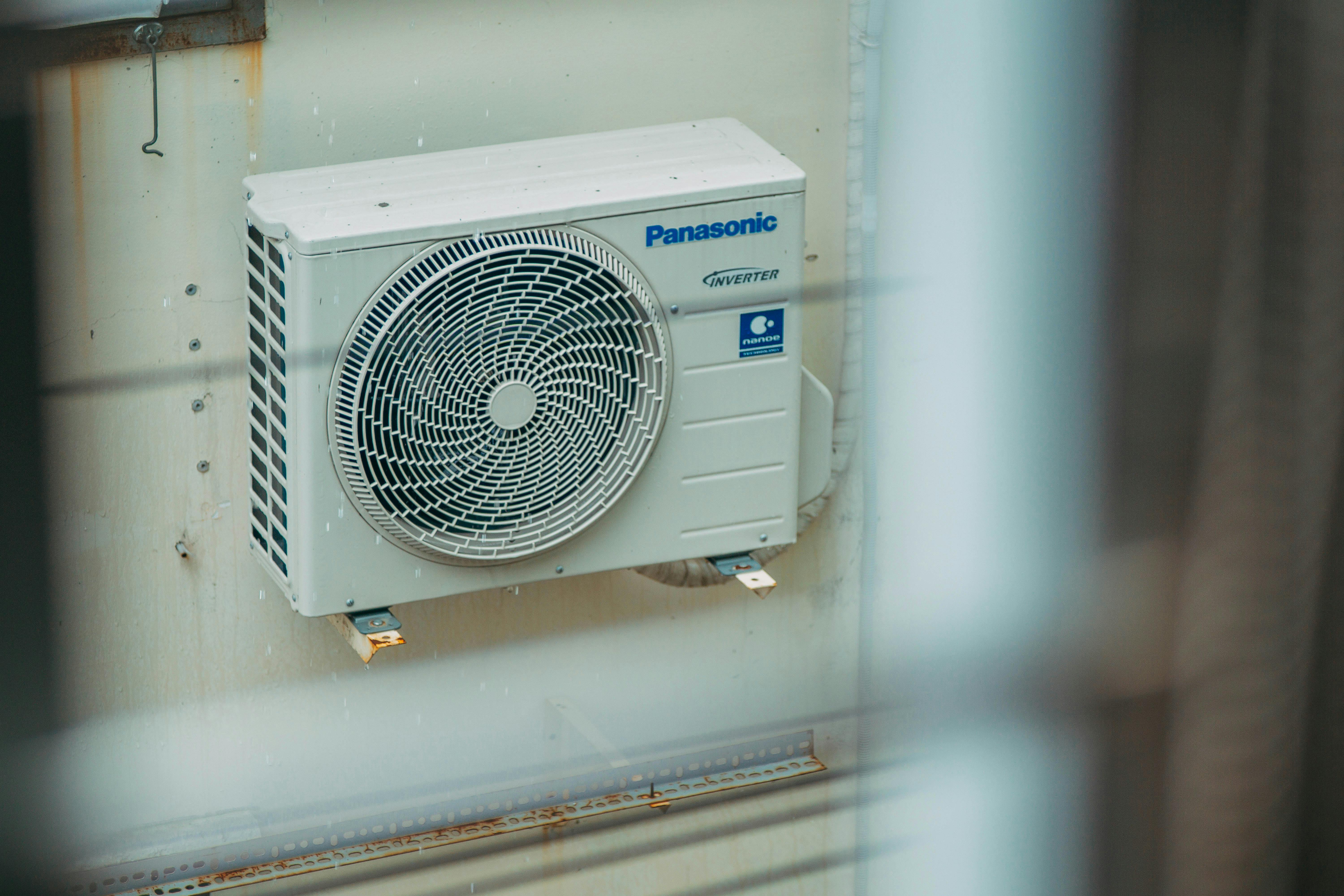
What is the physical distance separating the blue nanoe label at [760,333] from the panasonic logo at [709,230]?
0.34ft

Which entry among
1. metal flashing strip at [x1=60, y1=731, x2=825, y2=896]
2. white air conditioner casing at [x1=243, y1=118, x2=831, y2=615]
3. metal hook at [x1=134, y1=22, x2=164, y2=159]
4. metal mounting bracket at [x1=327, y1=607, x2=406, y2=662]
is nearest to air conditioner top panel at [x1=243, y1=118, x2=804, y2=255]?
white air conditioner casing at [x1=243, y1=118, x2=831, y2=615]

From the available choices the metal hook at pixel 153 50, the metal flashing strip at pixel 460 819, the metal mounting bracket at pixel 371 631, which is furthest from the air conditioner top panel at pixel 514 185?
the metal flashing strip at pixel 460 819

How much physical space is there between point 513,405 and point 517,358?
0.18 ft

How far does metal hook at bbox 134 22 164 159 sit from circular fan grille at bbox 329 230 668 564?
12.6 inches

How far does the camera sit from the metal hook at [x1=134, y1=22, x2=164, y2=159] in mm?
1697

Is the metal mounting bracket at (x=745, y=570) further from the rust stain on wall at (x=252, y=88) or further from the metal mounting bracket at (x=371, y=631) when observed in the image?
the rust stain on wall at (x=252, y=88)

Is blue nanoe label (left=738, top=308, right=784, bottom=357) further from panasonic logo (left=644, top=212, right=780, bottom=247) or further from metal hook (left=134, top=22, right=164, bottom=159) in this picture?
metal hook (left=134, top=22, right=164, bottom=159)

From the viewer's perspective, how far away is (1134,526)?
117 cm

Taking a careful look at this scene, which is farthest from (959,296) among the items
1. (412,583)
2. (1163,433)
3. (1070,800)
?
(412,583)

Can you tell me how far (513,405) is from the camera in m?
1.76

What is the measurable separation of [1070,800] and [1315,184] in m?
0.51

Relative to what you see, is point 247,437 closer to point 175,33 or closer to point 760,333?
point 175,33

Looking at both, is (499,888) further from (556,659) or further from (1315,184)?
(1315,184)

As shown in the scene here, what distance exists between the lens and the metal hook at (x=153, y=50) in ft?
5.57
